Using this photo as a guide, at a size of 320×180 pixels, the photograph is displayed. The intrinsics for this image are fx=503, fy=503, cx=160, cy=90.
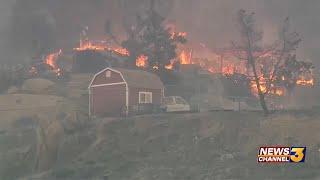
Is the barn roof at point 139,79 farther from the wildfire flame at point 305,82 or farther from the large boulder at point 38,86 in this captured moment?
the wildfire flame at point 305,82

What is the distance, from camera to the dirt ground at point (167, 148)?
35.9 metres

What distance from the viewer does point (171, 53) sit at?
74188mm

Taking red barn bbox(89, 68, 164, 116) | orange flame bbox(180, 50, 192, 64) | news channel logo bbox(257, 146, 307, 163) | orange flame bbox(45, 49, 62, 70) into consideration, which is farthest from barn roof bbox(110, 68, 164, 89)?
orange flame bbox(180, 50, 192, 64)

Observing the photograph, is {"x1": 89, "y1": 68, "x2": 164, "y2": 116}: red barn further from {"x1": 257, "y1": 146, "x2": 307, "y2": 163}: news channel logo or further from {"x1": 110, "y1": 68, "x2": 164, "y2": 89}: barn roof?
{"x1": 257, "y1": 146, "x2": 307, "y2": 163}: news channel logo

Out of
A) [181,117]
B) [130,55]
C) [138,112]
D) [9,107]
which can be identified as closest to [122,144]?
[181,117]

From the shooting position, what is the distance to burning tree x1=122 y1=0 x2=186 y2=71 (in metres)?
73.1

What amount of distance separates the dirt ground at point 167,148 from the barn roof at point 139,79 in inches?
331

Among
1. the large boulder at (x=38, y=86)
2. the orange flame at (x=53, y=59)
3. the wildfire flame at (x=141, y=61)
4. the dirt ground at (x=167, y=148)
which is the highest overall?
the orange flame at (x=53, y=59)

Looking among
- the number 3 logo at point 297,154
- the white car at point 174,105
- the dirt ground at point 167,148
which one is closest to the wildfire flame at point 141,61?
the white car at point 174,105

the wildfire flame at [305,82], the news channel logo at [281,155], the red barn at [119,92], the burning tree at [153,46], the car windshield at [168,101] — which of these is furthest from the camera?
the wildfire flame at [305,82]

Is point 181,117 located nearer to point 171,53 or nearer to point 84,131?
point 84,131

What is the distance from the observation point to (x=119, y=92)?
56062 mm

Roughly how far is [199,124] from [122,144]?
7082 millimetres

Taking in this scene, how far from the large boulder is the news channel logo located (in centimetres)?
4314
